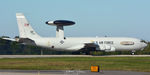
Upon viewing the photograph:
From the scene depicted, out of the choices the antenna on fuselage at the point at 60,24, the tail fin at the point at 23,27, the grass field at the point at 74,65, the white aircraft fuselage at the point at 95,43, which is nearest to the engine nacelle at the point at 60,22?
the antenna on fuselage at the point at 60,24

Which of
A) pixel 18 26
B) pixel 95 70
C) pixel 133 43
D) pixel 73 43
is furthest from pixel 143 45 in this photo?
pixel 95 70

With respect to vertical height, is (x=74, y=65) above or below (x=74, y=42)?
below

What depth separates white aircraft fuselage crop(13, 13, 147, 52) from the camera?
233 ft

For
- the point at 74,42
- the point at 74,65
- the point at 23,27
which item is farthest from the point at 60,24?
the point at 74,65

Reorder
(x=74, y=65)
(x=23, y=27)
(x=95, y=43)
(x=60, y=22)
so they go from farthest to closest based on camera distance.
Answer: (x=60, y=22), (x=95, y=43), (x=23, y=27), (x=74, y=65)

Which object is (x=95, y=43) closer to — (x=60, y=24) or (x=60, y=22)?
(x=60, y=22)

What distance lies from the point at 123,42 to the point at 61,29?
13986 millimetres

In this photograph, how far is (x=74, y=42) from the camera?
7338 centimetres

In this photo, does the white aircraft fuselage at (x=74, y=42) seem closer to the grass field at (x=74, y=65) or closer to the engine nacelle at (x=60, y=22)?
the engine nacelle at (x=60, y=22)

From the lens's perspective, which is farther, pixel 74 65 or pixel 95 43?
pixel 95 43

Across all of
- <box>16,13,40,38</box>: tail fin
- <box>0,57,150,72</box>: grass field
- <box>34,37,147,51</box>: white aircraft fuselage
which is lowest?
<box>0,57,150,72</box>: grass field

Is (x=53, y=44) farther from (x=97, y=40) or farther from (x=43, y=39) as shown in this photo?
(x=97, y=40)

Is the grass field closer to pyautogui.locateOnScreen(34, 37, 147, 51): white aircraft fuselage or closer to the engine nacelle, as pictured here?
pyautogui.locateOnScreen(34, 37, 147, 51): white aircraft fuselage

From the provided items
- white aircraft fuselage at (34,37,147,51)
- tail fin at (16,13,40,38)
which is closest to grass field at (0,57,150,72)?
tail fin at (16,13,40,38)
